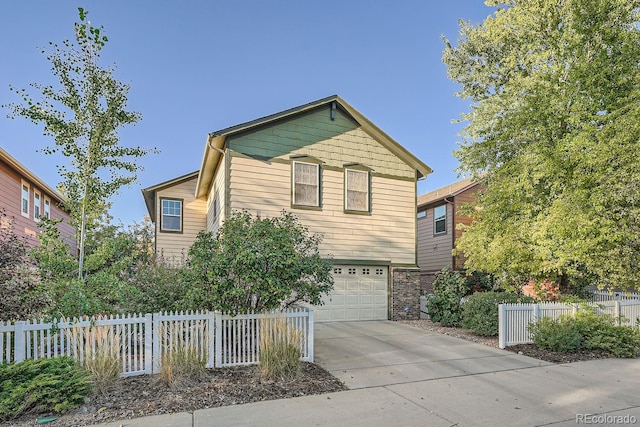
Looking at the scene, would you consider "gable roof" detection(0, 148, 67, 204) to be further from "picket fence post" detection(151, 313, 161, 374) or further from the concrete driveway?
the concrete driveway

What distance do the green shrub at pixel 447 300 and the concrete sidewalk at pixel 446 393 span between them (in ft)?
9.44

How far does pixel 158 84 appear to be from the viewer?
14453 mm

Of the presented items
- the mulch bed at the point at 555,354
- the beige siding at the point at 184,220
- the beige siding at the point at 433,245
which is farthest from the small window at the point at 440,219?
the beige siding at the point at 184,220

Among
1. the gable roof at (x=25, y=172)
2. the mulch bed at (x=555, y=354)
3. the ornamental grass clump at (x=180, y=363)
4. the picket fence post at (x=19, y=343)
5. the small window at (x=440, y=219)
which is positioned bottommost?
the mulch bed at (x=555, y=354)

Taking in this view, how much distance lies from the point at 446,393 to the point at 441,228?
1472 cm

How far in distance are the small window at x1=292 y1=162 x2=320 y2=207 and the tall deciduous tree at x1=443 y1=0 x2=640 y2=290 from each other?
518 cm

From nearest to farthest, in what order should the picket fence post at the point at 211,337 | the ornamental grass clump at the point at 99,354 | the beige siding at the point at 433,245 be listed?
the ornamental grass clump at the point at 99,354 < the picket fence post at the point at 211,337 < the beige siding at the point at 433,245

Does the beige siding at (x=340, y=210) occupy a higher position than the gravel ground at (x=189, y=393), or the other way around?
the beige siding at (x=340, y=210)

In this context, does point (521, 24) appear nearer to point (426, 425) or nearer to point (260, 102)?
point (260, 102)

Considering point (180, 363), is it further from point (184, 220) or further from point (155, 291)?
point (184, 220)

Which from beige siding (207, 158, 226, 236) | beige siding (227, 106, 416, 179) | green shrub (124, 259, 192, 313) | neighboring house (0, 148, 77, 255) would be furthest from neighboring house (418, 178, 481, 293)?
neighboring house (0, 148, 77, 255)

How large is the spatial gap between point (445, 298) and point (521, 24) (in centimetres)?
944

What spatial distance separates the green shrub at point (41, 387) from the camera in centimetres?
467

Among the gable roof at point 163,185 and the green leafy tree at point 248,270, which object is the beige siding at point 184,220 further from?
the green leafy tree at point 248,270
